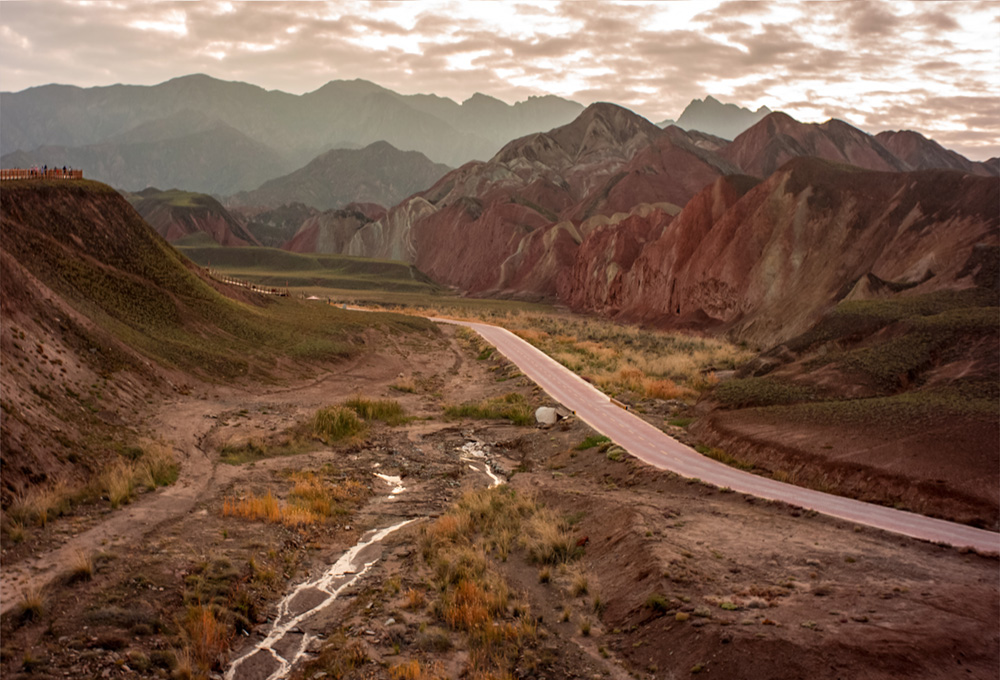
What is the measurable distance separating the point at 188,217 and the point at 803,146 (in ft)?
467

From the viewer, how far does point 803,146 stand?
176 m

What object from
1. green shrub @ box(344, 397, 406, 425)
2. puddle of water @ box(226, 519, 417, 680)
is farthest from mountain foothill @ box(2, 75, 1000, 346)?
puddle of water @ box(226, 519, 417, 680)

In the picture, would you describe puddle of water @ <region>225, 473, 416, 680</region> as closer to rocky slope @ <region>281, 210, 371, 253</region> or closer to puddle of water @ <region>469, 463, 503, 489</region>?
puddle of water @ <region>469, 463, 503, 489</region>

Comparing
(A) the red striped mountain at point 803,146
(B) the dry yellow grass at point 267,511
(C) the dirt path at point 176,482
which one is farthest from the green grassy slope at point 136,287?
(A) the red striped mountain at point 803,146

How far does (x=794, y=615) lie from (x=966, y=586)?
403 cm

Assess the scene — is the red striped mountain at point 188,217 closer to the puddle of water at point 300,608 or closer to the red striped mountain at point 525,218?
the red striped mountain at point 525,218

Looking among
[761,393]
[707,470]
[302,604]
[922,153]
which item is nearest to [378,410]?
[707,470]

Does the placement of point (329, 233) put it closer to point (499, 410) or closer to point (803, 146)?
point (803, 146)

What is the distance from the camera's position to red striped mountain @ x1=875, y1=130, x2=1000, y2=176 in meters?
183

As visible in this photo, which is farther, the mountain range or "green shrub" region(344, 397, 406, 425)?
the mountain range

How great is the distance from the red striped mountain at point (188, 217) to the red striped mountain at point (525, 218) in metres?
29.5

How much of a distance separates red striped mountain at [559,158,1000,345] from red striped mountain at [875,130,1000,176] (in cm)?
12285

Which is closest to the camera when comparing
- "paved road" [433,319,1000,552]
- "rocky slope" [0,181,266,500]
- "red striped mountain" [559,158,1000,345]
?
"paved road" [433,319,1000,552]

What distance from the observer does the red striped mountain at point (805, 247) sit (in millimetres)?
53688
